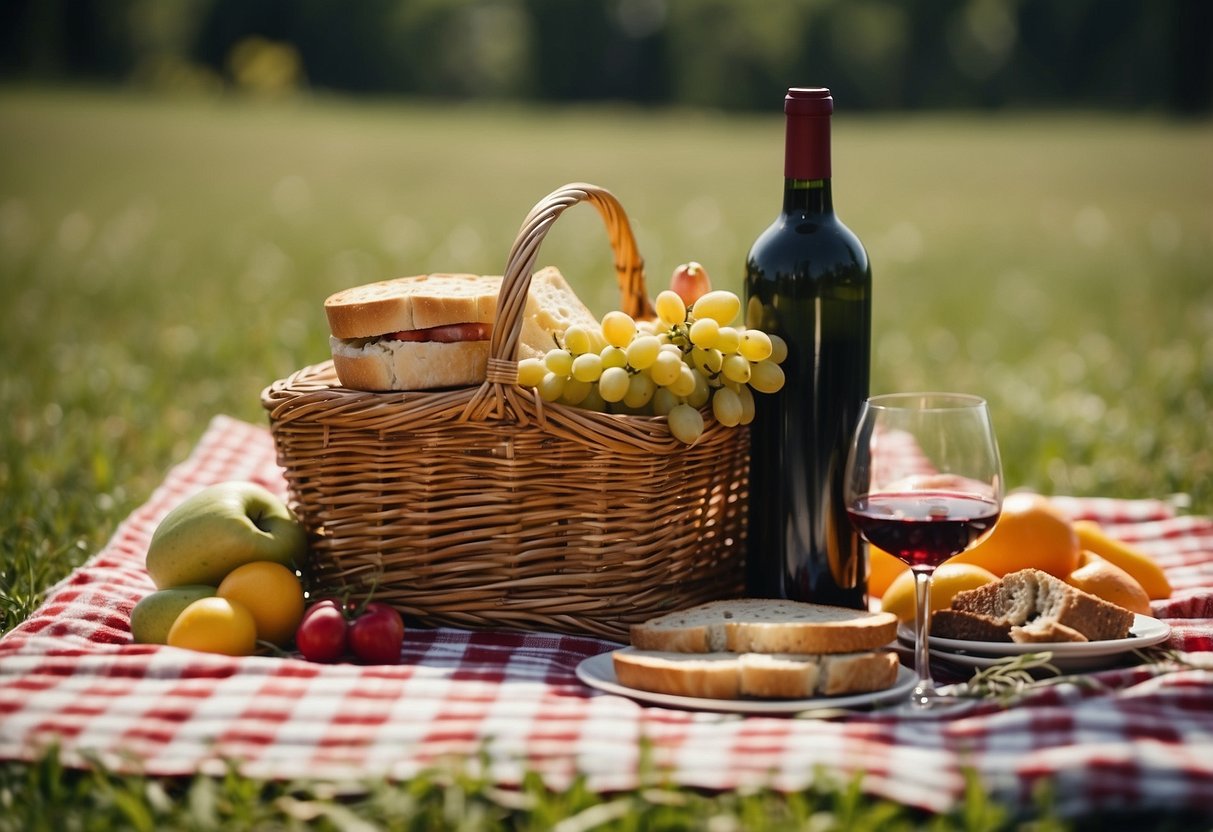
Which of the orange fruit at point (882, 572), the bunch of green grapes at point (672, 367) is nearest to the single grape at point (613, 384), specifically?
the bunch of green grapes at point (672, 367)

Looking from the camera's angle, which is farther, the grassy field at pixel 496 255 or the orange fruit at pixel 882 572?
the grassy field at pixel 496 255

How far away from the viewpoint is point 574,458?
2.75m

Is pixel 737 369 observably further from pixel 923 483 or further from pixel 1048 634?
pixel 1048 634

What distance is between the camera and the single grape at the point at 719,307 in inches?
111

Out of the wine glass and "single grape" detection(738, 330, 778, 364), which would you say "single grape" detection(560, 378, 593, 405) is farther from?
the wine glass

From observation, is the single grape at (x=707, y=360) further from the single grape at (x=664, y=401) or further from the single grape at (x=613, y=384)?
the single grape at (x=613, y=384)

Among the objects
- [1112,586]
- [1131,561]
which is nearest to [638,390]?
[1112,586]

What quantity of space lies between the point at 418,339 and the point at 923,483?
1.09 m

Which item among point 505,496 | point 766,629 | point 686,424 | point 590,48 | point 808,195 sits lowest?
point 766,629

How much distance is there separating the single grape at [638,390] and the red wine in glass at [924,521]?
51 centimetres

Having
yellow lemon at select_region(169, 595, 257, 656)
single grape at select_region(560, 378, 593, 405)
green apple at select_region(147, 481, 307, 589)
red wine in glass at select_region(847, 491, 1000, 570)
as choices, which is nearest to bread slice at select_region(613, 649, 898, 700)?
red wine in glass at select_region(847, 491, 1000, 570)

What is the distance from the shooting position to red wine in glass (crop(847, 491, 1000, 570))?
2354 mm

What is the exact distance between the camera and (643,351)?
2701mm

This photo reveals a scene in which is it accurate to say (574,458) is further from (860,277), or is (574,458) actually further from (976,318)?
(976,318)
